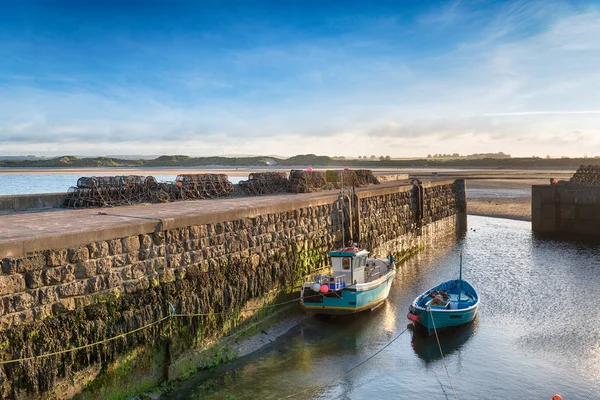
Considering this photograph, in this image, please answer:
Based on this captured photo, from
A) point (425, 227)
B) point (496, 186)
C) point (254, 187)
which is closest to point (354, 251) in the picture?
point (254, 187)

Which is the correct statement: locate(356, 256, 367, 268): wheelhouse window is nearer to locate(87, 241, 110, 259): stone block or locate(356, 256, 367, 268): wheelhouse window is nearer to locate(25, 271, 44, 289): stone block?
locate(87, 241, 110, 259): stone block

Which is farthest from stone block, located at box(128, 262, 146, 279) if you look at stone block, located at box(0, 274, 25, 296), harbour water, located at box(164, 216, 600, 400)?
harbour water, located at box(164, 216, 600, 400)

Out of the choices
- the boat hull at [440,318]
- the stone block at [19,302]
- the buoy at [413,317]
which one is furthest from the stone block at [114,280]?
the boat hull at [440,318]

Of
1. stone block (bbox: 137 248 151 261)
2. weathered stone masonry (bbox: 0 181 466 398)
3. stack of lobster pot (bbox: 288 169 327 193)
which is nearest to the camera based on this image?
weathered stone masonry (bbox: 0 181 466 398)

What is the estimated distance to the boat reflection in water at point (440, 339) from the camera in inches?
536

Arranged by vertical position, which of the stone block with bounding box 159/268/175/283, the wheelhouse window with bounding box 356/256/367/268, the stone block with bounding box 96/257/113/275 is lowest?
the wheelhouse window with bounding box 356/256/367/268

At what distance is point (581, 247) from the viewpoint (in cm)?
2911

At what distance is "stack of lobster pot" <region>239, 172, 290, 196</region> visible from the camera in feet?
80.3

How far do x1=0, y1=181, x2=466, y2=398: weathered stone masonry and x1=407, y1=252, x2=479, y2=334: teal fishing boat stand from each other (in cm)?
419

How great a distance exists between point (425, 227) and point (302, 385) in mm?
23036

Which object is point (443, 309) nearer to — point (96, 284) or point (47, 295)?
point (96, 284)

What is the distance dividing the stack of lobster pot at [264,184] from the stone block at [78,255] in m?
14.6

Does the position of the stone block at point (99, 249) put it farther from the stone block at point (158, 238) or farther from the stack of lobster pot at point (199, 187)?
the stack of lobster pot at point (199, 187)

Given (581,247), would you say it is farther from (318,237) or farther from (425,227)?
(318,237)
